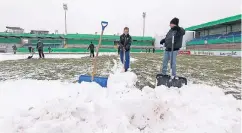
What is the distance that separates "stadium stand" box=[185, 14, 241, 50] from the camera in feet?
113

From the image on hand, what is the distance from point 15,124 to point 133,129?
153 cm

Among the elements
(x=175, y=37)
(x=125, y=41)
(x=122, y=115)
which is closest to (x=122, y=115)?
(x=122, y=115)

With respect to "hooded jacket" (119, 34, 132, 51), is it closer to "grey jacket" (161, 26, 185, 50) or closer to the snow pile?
"grey jacket" (161, 26, 185, 50)

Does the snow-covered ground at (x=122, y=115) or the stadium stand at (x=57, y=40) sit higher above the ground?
the stadium stand at (x=57, y=40)

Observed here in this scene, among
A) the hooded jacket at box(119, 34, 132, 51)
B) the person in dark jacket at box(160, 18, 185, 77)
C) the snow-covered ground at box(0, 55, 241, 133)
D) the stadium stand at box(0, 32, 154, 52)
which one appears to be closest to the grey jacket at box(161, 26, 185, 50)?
the person in dark jacket at box(160, 18, 185, 77)

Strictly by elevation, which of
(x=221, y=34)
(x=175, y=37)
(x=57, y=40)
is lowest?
(x=175, y=37)

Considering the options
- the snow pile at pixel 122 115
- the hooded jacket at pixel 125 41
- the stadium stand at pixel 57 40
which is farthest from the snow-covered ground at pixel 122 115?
the stadium stand at pixel 57 40

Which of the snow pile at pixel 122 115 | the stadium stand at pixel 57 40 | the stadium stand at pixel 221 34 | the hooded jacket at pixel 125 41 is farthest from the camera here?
the stadium stand at pixel 57 40

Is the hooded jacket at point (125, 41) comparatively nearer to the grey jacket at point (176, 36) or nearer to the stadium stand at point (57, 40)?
the grey jacket at point (176, 36)

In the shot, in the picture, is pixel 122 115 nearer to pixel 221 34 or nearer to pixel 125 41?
pixel 125 41

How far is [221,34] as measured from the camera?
137 ft

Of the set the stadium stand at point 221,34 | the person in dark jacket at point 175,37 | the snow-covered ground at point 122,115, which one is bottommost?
the snow-covered ground at point 122,115

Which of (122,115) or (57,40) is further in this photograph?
(57,40)

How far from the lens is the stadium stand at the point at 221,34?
3455 centimetres
